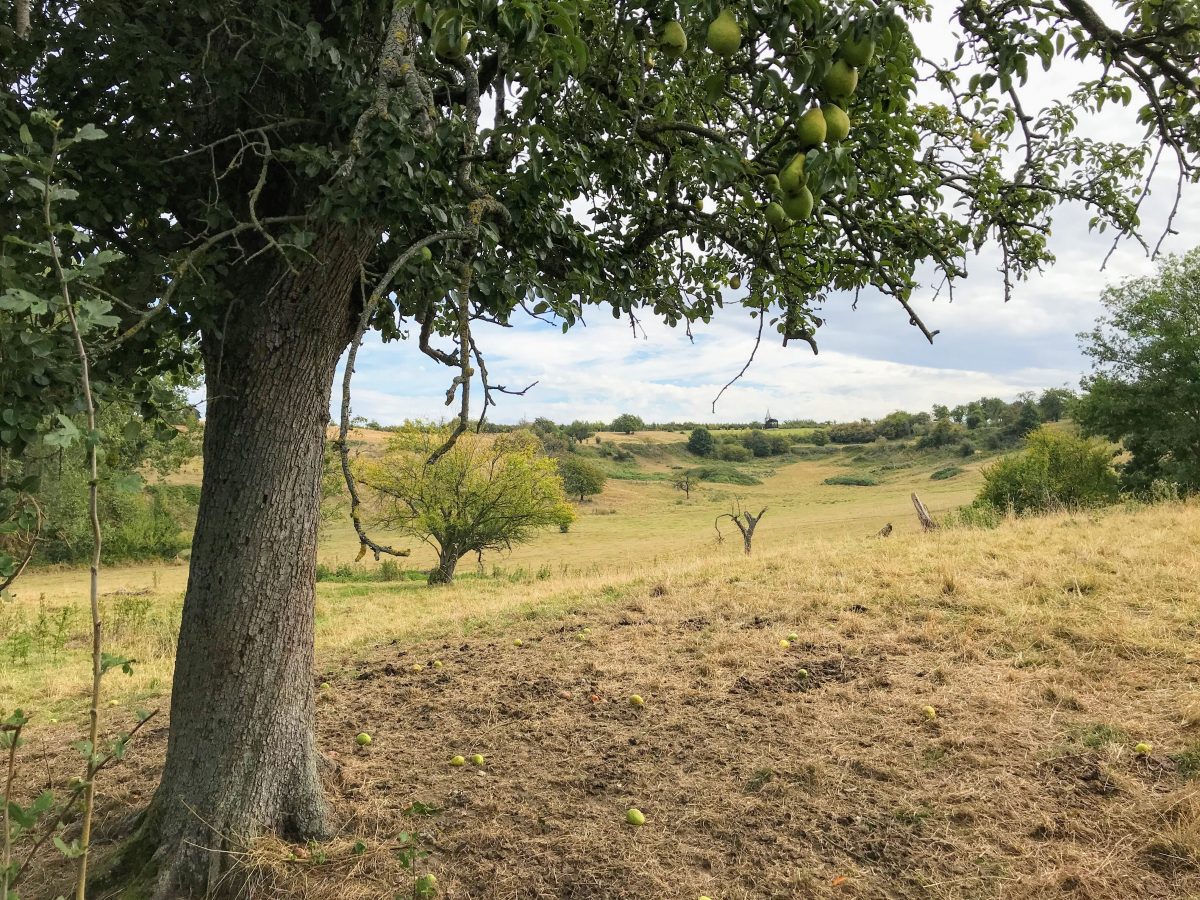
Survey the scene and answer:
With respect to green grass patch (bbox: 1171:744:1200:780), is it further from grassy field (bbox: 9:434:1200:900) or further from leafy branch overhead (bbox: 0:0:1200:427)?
Result: leafy branch overhead (bbox: 0:0:1200:427)

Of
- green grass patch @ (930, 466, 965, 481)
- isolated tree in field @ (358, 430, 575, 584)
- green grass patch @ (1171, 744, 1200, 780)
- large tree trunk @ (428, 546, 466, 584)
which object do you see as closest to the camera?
green grass patch @ (1171, 744, 1200, 780)

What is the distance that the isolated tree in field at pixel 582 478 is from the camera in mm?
60781

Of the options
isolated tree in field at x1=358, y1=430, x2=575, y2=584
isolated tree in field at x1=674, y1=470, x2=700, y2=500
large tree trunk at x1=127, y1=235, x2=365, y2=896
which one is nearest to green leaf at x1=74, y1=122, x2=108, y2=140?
large tree trunk at x1=127, y1=235, x2=365, y2=896

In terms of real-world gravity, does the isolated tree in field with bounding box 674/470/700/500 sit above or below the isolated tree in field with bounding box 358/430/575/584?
below

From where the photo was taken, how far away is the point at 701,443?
297 ft

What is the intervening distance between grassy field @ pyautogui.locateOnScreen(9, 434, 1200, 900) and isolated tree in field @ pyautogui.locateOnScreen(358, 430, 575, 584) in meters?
13.2

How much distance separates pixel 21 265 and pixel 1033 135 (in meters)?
3.59

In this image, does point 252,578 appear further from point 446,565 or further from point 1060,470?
point 1060,470

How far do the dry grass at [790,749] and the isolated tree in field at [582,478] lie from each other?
52.6m

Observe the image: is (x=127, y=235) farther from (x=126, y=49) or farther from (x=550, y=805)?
(x=550, y=805)

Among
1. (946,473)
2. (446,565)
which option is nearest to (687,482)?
(946,473)

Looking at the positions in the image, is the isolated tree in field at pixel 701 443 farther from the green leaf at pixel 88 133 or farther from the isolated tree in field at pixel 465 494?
the green leaf at pixel 88 133

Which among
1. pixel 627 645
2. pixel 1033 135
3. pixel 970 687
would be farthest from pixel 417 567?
pixel 1033 135

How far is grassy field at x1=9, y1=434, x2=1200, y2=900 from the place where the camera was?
3.05 metres
